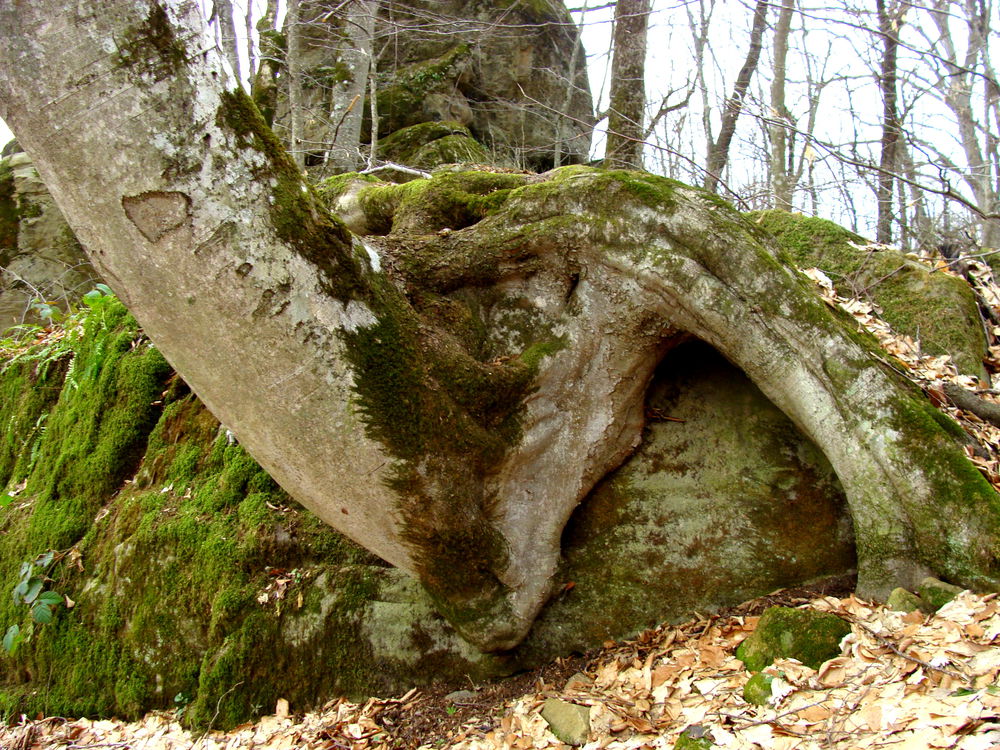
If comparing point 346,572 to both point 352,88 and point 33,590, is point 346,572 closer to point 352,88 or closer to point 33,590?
point 33,590

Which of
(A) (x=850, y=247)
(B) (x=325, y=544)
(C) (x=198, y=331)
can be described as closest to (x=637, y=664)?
(B) (x=325, y=544)

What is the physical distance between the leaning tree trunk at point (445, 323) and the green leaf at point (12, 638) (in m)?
3.20

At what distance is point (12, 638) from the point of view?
490 centimetres

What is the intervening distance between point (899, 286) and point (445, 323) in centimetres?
369

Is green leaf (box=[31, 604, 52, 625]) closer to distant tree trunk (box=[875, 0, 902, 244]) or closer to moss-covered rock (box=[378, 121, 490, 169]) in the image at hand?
moss-covered rock (box=[378, 121, 490, 169])

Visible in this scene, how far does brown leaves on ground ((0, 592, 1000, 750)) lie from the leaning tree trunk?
0.45m

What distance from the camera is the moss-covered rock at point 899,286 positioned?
195 inches

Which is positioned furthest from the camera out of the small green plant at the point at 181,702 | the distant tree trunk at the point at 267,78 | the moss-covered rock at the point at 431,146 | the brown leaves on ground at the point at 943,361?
the distant tree trunk at the point at 267,78

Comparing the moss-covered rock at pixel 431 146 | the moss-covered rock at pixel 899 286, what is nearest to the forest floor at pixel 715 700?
the moss-covered rock at pixel 899 286

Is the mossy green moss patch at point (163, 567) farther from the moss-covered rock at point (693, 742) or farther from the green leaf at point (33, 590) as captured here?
the moss-covered rock at point (693, 742)

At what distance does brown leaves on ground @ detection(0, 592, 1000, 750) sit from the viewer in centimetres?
224

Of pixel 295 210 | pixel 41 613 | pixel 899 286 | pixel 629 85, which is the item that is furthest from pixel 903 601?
pixel 629 85

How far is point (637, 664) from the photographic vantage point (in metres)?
3.44

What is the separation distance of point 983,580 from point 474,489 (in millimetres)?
2357
